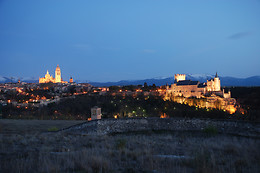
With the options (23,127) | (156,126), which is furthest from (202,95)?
(23,127)

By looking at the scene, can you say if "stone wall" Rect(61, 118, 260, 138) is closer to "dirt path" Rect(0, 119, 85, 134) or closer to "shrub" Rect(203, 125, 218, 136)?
"shrub" Rect(203, 125, 218, 136)

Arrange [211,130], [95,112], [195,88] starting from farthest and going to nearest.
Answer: [195,88] → [95,112] → [211,130]

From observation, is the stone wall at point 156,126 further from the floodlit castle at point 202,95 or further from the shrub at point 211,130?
the floodlit castle at point 202,95

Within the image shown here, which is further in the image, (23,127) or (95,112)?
(95,112)

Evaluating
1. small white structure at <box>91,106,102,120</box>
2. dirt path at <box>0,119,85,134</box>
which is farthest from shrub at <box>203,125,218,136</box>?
dirt path at <box>0,119,85,134</box>

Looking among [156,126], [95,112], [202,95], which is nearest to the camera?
[156,126]

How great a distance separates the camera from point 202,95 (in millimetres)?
63719

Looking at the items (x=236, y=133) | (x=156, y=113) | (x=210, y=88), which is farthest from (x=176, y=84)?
(x=236, y=133)

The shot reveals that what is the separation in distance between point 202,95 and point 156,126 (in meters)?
52.1

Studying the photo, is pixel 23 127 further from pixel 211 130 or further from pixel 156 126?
pixel 211 130

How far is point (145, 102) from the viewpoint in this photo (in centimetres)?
5653

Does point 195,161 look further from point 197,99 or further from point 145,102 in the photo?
point 197,99

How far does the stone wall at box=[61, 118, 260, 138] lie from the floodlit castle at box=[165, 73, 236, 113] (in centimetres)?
4233

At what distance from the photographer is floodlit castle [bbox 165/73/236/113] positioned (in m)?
54.9
